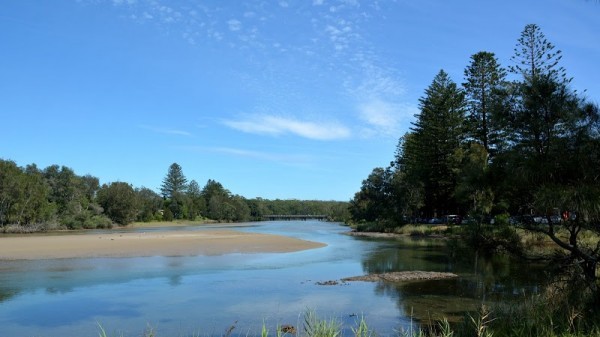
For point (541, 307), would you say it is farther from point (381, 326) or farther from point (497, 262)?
point (497, 262)

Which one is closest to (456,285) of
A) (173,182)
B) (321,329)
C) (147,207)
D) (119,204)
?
(321,329)

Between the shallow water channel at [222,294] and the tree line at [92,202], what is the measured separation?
48727 mm

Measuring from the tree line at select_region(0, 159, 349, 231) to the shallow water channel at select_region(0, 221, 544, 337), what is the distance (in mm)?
48727

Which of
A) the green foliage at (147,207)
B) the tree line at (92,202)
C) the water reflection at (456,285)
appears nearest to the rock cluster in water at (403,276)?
the water reflection at (456,285)

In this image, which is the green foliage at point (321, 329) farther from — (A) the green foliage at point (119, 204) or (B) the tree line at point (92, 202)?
(A) the green foliage at point (119, 204)

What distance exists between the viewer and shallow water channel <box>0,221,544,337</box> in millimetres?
12508

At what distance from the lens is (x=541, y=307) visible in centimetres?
941

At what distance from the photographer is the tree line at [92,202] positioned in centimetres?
6744

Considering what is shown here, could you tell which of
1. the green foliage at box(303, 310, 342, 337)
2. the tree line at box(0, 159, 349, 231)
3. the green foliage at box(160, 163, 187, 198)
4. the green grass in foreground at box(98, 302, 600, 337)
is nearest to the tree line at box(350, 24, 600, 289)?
the green grass in foreground at box(98, 302, 600, 337)

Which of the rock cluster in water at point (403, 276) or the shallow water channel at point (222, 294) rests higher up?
the rock cluster in water at point (403, 276)

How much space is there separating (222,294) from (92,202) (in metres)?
92.5

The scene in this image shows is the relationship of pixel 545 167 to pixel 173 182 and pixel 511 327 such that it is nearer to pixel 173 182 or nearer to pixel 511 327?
pixel 511 327

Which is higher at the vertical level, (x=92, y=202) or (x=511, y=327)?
(x=92, y=202)

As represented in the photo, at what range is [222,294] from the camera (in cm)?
1692
